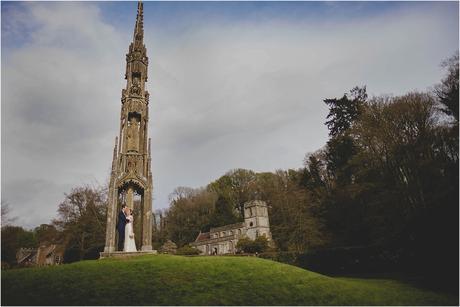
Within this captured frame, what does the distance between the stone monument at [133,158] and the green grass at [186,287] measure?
210 inches

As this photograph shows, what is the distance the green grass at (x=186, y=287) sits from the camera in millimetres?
9672

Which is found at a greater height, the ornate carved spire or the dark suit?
the ornate carved spire

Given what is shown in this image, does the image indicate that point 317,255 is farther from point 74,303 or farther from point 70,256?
point 70,256

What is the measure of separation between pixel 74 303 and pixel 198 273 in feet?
14.5

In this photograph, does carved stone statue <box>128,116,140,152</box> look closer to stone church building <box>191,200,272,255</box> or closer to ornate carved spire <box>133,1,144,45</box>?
ornate carved spire <box>133,1,144,45</box>

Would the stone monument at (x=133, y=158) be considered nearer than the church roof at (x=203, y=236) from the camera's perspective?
Yes

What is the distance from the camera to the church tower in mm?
18281

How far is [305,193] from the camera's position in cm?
4391

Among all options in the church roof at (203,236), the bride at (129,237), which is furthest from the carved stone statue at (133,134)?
the church roof at (203,236)

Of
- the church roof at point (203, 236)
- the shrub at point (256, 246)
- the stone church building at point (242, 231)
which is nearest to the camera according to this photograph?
the shrub at point (256, 246)

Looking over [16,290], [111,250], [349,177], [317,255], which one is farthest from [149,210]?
[349,177]

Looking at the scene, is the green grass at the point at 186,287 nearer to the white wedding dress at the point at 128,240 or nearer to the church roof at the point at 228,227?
the white wedding dress at the point at 128,240

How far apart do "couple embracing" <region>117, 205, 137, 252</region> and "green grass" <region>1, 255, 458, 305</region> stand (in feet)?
14.9

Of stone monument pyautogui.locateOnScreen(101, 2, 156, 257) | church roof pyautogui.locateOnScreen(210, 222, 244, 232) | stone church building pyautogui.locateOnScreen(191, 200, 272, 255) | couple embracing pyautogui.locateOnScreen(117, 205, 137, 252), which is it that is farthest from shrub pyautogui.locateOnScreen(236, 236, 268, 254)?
couple embracing pyautogui.locateOnScreen(117, 205, 137, 252)
